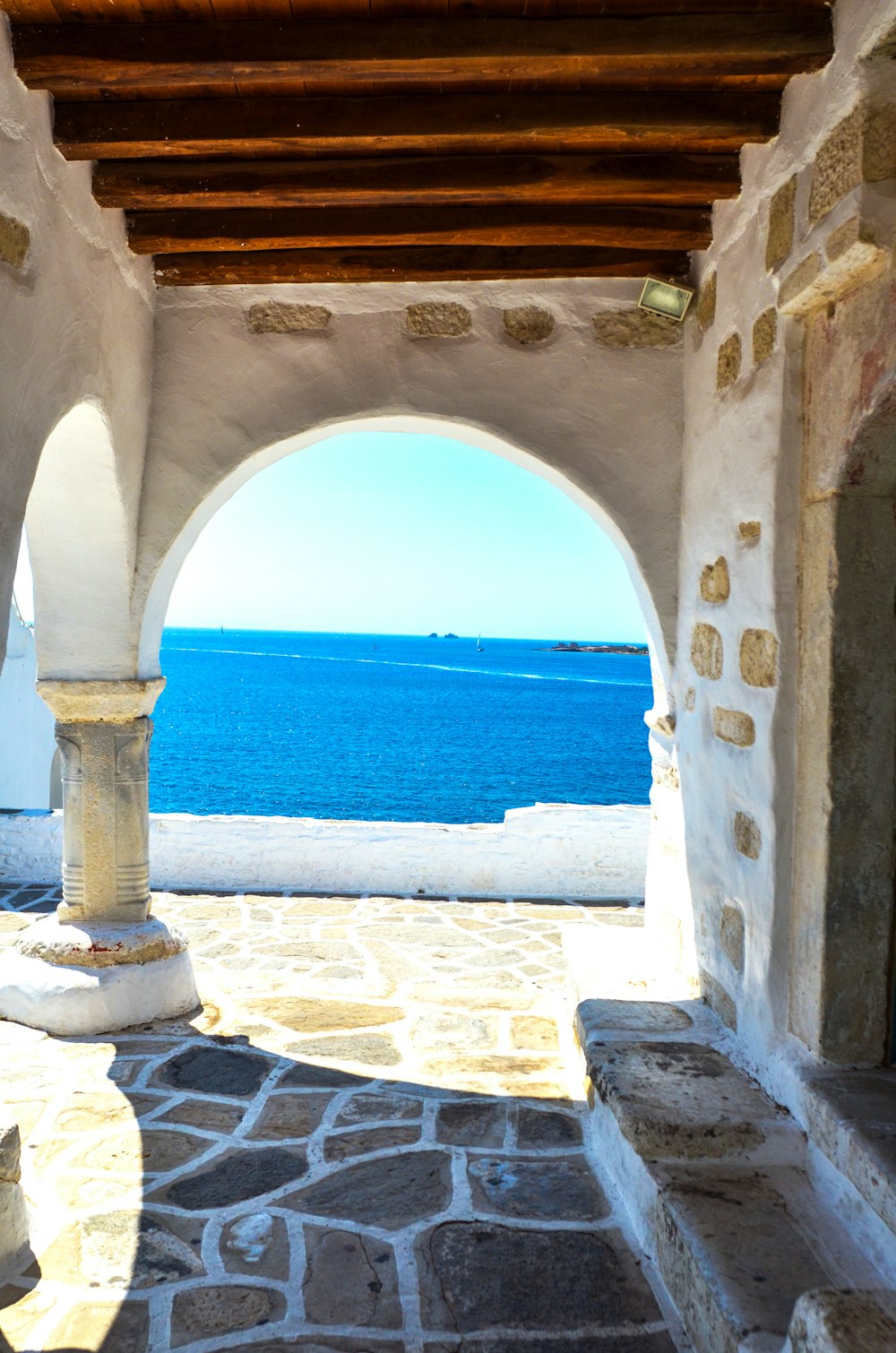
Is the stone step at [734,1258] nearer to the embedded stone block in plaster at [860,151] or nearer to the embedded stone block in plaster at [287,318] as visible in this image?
the embedded stone block in plaster at [860,151]

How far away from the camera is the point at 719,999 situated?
10.1ft

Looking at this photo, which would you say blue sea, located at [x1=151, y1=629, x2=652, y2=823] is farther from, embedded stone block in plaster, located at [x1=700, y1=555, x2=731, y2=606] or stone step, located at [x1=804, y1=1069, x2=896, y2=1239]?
stone step, located at [x1=804, y1=1069, x2=896, y2=1239]

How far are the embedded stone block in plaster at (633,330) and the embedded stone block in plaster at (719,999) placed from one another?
2278 mm

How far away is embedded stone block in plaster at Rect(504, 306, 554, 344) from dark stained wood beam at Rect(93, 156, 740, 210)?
693 mm

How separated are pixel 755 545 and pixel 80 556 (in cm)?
254

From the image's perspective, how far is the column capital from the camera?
13.3 ft

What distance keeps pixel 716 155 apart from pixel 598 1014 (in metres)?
2.70

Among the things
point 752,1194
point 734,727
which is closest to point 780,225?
point 734,727

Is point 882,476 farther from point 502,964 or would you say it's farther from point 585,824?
point 585,824

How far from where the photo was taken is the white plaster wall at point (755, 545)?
101 inches

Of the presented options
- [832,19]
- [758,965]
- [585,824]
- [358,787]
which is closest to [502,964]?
[585,824]

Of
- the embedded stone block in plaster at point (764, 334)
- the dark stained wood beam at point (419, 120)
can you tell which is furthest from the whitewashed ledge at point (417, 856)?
the dark stained wood beam at point (419, 120)

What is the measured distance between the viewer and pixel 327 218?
10.8 ft

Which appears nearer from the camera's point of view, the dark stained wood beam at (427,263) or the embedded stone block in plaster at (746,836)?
the embedded stone block in plaster at (746,836)
